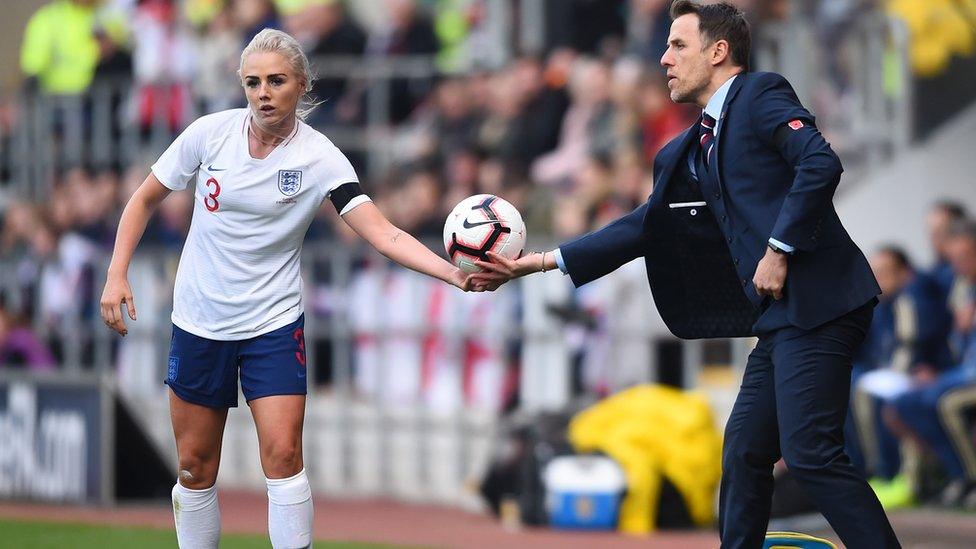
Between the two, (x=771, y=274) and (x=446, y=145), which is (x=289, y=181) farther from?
(x=446, y=145)

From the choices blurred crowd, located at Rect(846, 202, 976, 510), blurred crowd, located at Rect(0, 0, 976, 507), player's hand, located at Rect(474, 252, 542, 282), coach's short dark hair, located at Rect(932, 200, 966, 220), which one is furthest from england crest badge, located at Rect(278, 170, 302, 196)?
coach's short dark hair, located at Rect(932, 200, 966, 220)

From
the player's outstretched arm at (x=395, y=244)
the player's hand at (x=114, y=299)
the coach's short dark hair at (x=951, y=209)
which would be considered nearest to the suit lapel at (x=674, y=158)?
the player's outstretched arm at (x=395, y=244)

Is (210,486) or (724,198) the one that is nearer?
(724,198)

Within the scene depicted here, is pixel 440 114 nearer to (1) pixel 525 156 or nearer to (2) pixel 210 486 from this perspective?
(1) pixel 525 156

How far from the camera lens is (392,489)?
13.7 metres

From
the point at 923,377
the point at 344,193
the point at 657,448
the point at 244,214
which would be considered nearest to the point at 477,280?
the point at 344,193

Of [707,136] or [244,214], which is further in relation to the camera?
[244,214]

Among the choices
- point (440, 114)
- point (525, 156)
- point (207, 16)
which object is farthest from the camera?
point (207, 16)

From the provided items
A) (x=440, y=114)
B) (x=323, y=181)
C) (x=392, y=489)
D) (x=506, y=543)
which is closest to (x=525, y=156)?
(x=440, y=114)

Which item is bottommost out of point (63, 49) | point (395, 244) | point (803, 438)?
point (803, 438)

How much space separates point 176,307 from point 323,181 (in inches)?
32.7

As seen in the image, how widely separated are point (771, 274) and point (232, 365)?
7.46ft

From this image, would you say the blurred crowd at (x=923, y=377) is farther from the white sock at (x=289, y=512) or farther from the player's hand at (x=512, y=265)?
the white sock at (x=289, y=512)

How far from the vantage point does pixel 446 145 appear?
48.5ft
